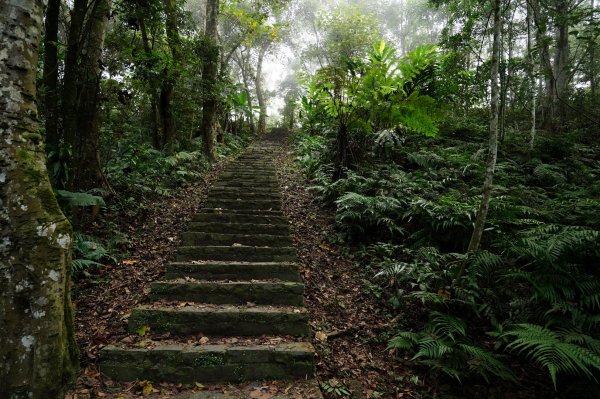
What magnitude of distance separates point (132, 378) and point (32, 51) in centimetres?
290

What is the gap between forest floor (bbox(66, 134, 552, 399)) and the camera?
2.93 m

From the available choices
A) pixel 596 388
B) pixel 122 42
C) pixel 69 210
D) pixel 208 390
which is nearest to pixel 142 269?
pixel 69 210

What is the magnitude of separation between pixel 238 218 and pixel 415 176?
3.46 metres

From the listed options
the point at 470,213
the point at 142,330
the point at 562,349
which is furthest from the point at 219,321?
the point at 470,213

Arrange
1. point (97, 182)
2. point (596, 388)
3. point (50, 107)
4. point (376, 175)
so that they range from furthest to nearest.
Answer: point (376, 175) < point (97, 182) < point (50, 107) < point (596, 388)

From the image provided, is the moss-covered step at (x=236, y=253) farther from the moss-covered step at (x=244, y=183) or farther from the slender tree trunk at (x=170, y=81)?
the slender tree trunk at (x=170, y=81)

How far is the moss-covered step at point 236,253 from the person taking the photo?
4617mm

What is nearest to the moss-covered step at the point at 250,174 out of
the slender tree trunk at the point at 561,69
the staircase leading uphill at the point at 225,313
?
the staircase leading uphill at the point at 225,313

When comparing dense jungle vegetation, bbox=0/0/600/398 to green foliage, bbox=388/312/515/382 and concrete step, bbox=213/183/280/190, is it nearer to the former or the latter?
green foliage, bbox=388/312/515/382

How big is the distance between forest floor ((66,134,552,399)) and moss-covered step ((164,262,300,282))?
0.27 meters

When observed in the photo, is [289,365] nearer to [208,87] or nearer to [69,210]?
[69,210]

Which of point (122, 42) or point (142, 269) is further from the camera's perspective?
point (122, 42)

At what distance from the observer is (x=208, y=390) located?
291 cm

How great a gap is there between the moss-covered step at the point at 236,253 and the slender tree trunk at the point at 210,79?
540 centimetres
